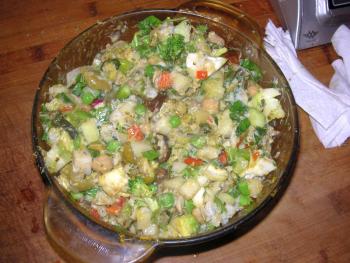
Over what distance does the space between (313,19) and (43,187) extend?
4.15 feet

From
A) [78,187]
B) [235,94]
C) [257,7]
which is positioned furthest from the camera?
[257,7]

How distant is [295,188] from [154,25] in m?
0.78

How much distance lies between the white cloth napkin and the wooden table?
46 millimetres

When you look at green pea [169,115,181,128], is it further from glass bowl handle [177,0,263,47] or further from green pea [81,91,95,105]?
glass bowl handle [177,0,263,47]

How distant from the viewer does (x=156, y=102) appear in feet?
4.22

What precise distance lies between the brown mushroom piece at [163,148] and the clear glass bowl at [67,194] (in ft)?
0.82

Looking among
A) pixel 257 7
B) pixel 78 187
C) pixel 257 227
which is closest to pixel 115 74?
pixel 78 187

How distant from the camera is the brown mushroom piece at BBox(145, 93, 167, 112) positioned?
1272 millimetres

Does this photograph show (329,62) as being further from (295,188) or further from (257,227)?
(257,227)

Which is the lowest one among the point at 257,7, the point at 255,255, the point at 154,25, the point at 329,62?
the point at 255,255

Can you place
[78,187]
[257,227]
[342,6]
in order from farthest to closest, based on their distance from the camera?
[342,6]
[257,227]
[78,187]

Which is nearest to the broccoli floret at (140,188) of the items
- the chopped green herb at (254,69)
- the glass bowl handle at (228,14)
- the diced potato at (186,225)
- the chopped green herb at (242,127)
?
the diced potato at (186,225)

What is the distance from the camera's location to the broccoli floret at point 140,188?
113cm

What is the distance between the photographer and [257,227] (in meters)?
1.41
